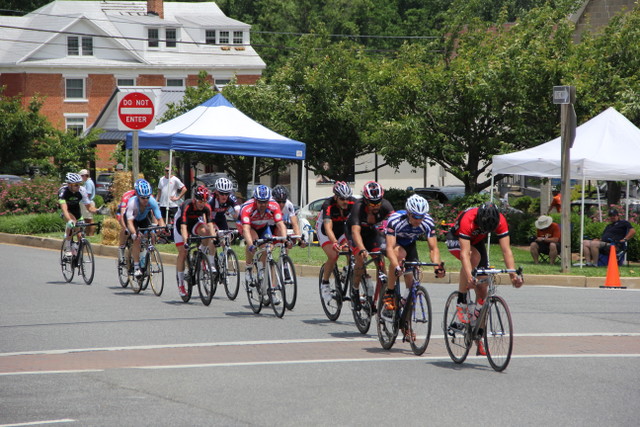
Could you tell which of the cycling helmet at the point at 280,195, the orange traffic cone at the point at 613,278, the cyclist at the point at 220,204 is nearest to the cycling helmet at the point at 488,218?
the cycling helmet at the point at 280,195

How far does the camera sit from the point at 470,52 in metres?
28.8

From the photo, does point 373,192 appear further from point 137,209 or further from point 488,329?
point 137,209

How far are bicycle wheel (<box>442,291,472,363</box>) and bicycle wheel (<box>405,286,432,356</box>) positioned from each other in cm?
19

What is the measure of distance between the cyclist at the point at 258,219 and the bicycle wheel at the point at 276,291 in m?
0.07

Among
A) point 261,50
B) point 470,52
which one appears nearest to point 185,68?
point 261,50

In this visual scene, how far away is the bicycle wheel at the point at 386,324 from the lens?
9.96 meters

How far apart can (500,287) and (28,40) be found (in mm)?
51158

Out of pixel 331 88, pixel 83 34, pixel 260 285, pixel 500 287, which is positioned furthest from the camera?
pixel 83 34

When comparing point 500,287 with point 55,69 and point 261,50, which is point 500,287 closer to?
point 55,69

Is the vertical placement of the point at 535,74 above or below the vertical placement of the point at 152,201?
above

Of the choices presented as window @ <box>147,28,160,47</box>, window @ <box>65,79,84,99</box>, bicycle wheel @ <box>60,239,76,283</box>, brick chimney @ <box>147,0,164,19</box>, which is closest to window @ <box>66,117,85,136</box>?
window @ <box>65,79,84,99</box>

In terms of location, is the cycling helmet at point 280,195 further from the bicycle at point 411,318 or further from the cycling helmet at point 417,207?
the cycling helmet at point 417,207

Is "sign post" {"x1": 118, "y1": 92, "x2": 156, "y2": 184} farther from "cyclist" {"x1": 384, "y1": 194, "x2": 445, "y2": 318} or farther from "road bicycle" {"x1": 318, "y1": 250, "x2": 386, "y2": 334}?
"cyclist" {"x1": 384, "y1": 194, "x2": 445, "y2": 318}

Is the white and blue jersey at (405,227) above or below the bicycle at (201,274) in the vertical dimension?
above
